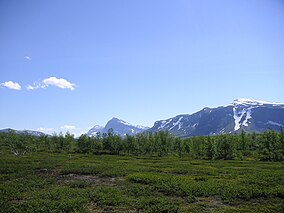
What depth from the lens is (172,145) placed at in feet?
364

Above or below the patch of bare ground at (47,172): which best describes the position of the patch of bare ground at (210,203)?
below

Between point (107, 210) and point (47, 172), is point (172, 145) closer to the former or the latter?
point (47, 172)

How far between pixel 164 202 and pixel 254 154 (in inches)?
3188

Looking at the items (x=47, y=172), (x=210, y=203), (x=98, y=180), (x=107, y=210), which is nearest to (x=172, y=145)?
(x=47, y=172)

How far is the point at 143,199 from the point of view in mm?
23859

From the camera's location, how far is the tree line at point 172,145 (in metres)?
90.8

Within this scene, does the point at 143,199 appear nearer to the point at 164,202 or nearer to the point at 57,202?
the point at 164,202

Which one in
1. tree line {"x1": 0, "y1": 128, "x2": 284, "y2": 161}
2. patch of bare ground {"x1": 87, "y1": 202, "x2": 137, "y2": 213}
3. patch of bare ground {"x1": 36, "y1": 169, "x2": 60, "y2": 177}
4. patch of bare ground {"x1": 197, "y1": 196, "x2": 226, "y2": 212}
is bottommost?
patch of bare ground {"x1": 87, "y1": 202, "x2": 137, "y2": 213}

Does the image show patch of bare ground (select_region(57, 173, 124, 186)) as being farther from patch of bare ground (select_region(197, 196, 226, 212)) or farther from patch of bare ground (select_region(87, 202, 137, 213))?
patch of bare ground (select_region(197, 196, 226, 212))

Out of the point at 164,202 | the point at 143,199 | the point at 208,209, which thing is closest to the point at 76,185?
the point at 143,199

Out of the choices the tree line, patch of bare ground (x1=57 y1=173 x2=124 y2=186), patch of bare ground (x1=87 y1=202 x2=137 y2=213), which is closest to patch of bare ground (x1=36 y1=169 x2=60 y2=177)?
patch of bare ground (x1=57 y1=173 x2=124 y2=186)

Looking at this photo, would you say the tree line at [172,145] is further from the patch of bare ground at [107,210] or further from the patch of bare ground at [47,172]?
the patch of bare ground at [107,210]

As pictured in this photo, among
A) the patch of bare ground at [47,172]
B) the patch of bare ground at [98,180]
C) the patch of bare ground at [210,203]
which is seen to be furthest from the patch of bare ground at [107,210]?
the patch of bare ground at [47,172]

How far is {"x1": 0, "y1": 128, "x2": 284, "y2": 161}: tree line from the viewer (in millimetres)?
90750
